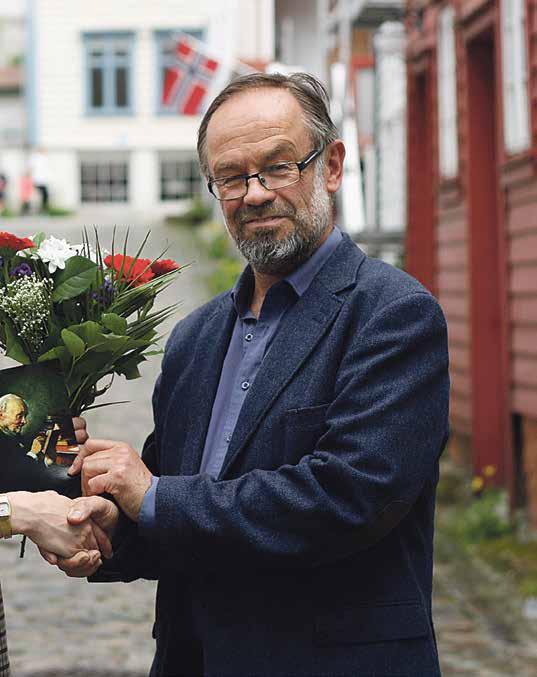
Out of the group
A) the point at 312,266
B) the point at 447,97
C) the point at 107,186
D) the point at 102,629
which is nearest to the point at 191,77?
the point at 447,97

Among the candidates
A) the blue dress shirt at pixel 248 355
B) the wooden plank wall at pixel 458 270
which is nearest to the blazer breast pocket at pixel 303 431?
the blue dress shirt at pixel 248 355

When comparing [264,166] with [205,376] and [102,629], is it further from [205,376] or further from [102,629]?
[102,629]

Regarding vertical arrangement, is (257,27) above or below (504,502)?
above

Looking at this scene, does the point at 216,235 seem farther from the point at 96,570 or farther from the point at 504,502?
the point at 96,570

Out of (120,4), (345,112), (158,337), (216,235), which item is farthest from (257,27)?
(158,337)

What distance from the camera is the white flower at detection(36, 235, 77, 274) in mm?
3223

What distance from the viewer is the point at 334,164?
337 centimetres

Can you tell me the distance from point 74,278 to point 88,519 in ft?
1.79

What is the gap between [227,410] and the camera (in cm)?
329

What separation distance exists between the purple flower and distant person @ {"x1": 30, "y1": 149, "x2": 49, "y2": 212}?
31914mm

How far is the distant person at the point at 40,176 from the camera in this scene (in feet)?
115

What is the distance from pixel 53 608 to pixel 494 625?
2.24m

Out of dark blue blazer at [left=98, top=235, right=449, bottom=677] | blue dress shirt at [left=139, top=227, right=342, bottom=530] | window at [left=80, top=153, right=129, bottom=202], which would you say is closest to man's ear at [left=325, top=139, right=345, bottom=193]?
blue dress shirt at [left=139, top=227, right=342, bottom=530]

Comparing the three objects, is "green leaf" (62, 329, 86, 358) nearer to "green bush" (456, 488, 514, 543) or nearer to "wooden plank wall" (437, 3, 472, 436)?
"green bush" (456, 488, 514, 543)
